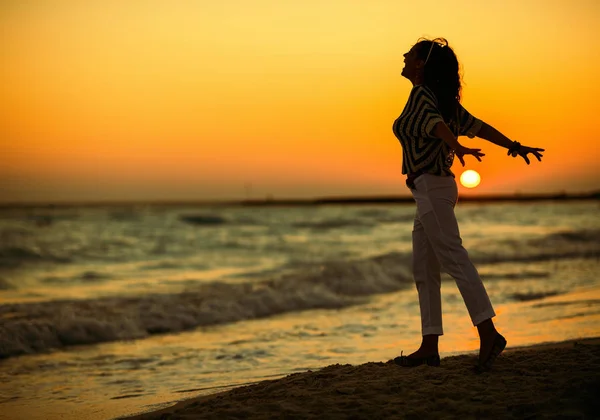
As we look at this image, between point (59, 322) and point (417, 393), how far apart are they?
5.82 m

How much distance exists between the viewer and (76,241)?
1096 inches

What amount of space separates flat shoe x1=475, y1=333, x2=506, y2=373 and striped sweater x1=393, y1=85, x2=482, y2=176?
42.2 inches

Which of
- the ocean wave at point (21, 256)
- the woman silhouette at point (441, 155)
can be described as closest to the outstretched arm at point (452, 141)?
the woman silhouette at point (441, 155)

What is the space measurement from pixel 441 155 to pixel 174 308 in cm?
660

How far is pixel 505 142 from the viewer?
4.85 meters

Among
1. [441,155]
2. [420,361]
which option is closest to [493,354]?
[420,361]

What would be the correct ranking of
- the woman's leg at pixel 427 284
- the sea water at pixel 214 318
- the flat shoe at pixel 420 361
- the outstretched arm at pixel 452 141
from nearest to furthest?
the outstretched arm at pixel 452 141, the woman's leg at pixel 427 284, the flat shoe at pixel 420 361, the sea water at pixel 214 318

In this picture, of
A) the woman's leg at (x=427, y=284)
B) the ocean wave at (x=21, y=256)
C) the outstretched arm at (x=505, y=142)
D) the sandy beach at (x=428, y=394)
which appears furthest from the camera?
the ocean wave at (x=21, y=256)

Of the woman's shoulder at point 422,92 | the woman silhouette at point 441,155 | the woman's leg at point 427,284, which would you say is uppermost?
the woman's shoulder at point 422,92

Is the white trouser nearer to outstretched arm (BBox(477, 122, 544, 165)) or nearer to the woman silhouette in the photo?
the woman silhouette

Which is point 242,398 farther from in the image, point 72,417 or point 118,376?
point 118,376

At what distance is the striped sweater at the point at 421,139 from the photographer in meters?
4.60

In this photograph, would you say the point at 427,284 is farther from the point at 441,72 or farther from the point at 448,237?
the point at 441,72

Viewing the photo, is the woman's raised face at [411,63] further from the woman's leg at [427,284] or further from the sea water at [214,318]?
the sea water at [214,318]
